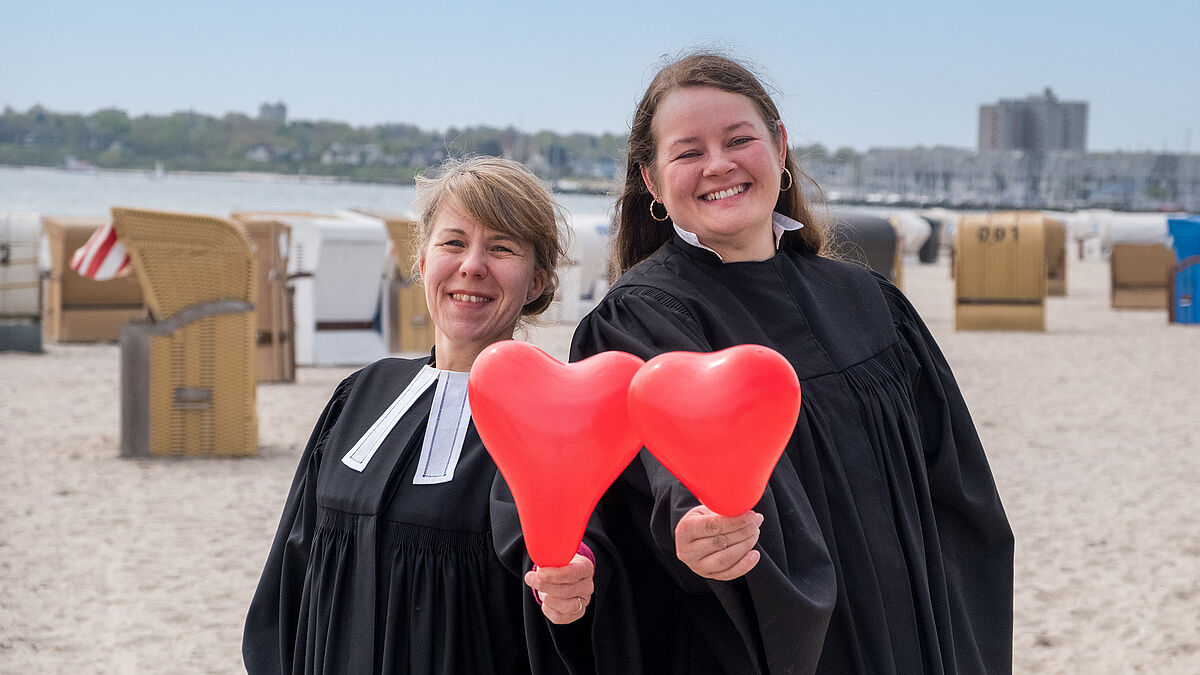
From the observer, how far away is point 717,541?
63.5 inches

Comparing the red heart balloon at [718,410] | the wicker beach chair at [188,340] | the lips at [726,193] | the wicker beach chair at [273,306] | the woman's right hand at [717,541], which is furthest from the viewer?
the wicker beach chair at [273,306]

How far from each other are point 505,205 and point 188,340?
257 inches

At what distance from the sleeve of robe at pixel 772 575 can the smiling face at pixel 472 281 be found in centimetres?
34

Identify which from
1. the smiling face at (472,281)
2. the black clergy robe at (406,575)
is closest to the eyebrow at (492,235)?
the smiling face at (472,281)

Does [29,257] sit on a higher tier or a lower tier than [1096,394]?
higher

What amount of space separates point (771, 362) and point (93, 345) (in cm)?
1513

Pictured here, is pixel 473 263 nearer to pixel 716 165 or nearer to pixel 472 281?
pixel 472 281

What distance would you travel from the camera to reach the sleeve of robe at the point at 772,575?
1.74m

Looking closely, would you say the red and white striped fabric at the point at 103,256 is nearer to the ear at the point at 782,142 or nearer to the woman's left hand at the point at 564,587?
the ear at the point at 782,142

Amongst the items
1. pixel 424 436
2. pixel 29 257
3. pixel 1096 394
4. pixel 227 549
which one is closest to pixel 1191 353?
pixel 1096 394

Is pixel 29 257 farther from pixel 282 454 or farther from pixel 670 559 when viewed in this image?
pixel 670 559

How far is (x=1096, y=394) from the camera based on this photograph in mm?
12008

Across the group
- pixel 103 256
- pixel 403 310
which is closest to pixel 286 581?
pixel 103 256

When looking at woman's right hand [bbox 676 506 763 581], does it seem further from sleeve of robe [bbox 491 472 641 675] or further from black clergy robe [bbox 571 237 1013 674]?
sleeve of robe [bbox 491 472 641 675]
